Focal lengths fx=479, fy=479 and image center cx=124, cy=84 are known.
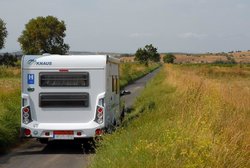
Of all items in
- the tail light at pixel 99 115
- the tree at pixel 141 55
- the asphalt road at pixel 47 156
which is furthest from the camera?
the tree at pixel 141 55

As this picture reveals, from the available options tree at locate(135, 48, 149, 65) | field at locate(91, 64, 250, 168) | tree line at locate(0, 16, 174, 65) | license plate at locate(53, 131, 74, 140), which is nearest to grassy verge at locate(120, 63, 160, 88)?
tree line at locate(0, 16, 174, 65)

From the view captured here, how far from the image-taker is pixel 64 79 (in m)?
12.3

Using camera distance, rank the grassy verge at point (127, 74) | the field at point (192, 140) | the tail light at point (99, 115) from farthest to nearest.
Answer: the grassy verge at point (127, 74) → the tail light at point (99, 115) → the field at point (192, 140)

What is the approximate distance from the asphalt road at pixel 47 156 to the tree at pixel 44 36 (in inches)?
2755

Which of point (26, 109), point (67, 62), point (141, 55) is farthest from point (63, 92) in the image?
point (141, 55)

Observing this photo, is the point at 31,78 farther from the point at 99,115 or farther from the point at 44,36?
the point at 44,36

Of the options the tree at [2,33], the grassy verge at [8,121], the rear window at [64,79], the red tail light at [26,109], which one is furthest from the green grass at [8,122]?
the tree at [2,33]

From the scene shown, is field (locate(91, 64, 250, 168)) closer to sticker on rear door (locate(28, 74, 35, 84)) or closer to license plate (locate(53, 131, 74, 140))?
license plate (locate(53, 131, 74, 140))

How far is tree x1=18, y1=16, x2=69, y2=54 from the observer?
8344 centimetres

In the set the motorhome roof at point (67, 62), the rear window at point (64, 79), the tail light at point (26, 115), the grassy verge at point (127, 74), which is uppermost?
the motorhome roof at point (67, 62)

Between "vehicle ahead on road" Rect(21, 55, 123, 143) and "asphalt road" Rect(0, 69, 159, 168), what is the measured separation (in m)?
0.51

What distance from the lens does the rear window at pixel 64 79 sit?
482 inches

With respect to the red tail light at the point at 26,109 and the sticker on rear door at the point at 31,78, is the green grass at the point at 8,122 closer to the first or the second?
the red tail light at the point at 26,109

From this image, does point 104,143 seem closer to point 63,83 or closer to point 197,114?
point 197,114
